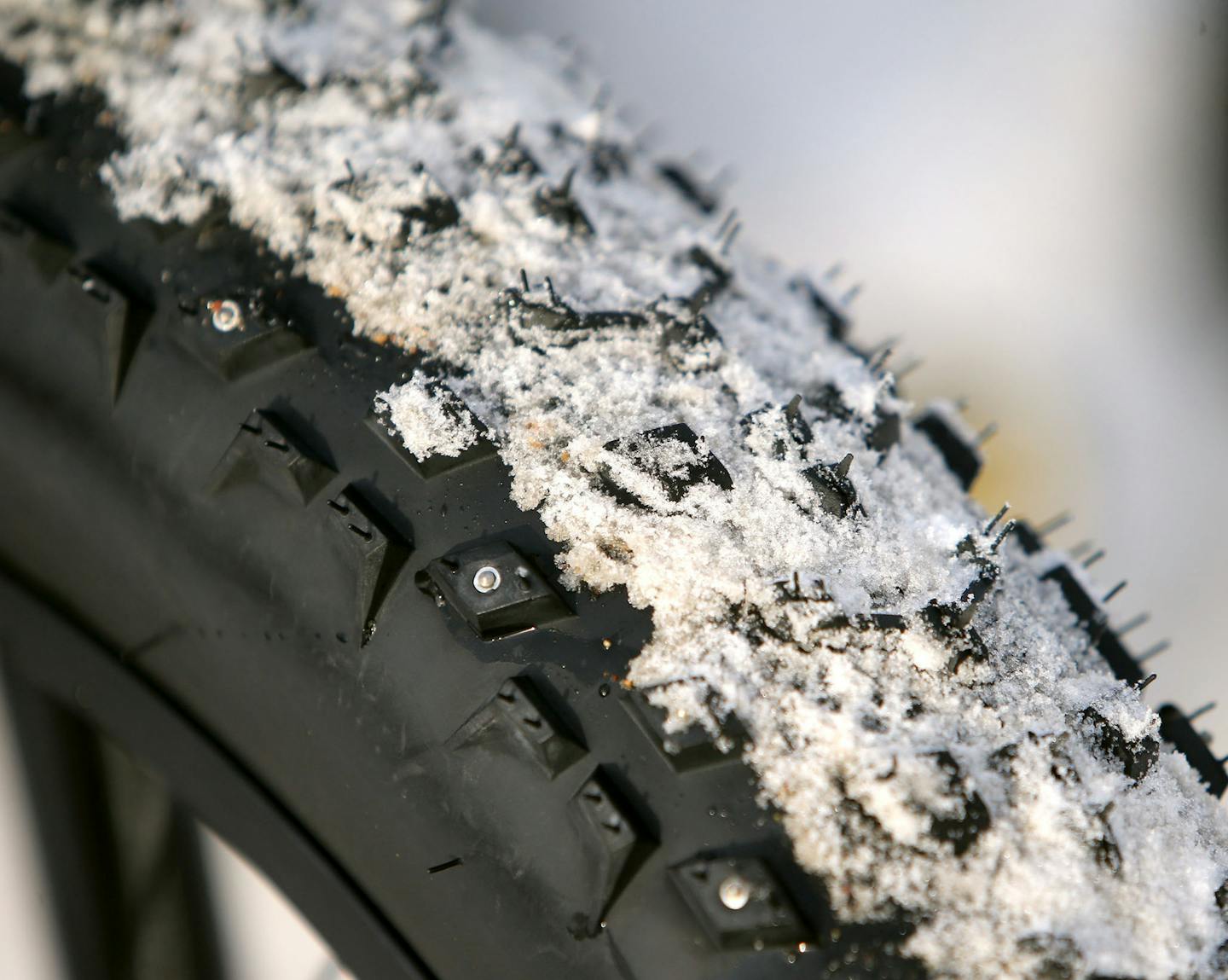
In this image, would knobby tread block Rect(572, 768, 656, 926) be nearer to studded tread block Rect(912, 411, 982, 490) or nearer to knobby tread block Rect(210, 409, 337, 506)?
knobby tread block Rect(210, 409, 337, 506)

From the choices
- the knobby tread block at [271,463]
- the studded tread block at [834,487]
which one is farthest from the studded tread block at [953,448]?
the knobby tread block at [271,463]

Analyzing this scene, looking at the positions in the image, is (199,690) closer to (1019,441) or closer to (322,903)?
(322,903)

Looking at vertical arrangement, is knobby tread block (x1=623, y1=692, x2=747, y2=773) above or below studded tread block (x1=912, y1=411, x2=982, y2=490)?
below

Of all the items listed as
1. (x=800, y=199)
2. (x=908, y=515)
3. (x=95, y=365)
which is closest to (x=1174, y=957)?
(x=908, y=515)

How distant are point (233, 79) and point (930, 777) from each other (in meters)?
0.55

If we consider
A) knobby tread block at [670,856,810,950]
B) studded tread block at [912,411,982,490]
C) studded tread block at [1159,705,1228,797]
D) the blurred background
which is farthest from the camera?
the blurred background

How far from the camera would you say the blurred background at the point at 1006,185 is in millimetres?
1173

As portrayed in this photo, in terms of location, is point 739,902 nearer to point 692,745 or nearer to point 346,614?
point 692,745

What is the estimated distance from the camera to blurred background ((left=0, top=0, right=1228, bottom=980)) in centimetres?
117

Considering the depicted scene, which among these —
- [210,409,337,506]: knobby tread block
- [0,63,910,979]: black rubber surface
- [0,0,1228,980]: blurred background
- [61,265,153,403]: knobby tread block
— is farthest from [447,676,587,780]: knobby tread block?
[0,0,1228,980]: blurred background

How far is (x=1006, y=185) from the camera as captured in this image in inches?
47.4

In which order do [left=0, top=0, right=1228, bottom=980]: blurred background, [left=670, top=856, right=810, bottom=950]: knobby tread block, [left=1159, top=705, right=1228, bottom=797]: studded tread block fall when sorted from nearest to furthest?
[left=670, top=856, right=810, bottom=950]: knobby tread block → [left=1159, top=705, right=1228, bottom=797]: studded tread block → [left=0, top=0, right=1228, bottom=980]: blurred background

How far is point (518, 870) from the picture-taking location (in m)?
0.48

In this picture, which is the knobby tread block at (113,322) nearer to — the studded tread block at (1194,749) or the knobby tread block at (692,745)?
the knobby tread block at (692,745)
